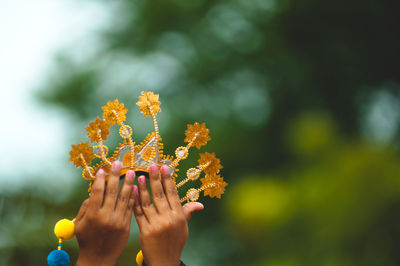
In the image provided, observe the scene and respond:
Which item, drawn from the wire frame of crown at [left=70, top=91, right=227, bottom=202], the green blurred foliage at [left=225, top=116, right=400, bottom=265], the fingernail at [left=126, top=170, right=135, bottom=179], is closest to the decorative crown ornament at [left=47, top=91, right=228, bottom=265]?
the wire frame of crown at [left=70, top=91, right=227, bottom=202]

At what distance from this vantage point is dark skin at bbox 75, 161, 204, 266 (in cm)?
188

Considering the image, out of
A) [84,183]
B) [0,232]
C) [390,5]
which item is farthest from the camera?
[390,5]

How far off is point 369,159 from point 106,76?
495 cm

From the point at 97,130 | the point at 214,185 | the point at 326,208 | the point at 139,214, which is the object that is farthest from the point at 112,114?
the point at 326,208

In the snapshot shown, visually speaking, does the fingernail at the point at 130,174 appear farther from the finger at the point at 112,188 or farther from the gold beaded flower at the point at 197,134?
the gold beaded flower at the point at 197,134

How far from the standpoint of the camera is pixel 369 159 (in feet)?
16.8

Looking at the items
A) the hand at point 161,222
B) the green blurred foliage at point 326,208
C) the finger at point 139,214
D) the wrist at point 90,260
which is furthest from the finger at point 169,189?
the green blurred foliage at point 326,208

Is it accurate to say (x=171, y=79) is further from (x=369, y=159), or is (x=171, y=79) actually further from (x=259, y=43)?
(x=369, y=159)

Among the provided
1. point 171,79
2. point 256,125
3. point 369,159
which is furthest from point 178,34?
point 369,159

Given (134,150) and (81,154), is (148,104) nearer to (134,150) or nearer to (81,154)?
(134,150)

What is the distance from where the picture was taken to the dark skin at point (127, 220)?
1885 mm

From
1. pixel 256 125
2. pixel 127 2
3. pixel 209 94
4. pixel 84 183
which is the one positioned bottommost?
Result: pixel 84 183

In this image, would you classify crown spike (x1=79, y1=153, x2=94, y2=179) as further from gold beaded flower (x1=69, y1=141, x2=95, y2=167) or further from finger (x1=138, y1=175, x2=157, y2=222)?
finger (x1=138, y1=175, x2=157, y2=222)

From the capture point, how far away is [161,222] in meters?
1.95
